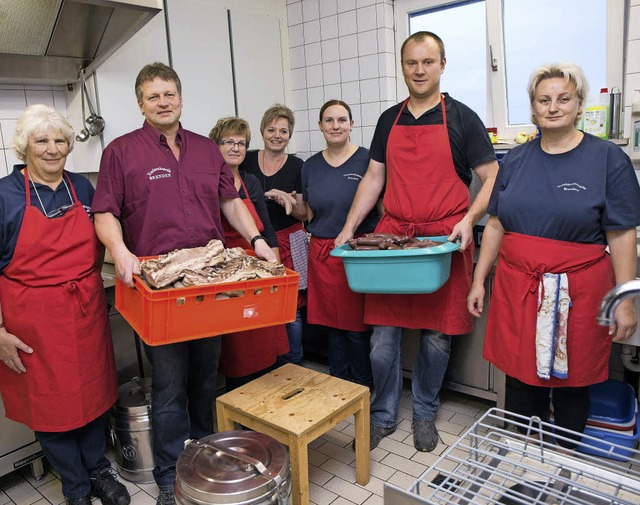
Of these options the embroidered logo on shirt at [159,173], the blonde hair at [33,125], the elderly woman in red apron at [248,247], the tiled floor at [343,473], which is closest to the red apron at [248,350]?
the elderly woman in red apron at [248,247]

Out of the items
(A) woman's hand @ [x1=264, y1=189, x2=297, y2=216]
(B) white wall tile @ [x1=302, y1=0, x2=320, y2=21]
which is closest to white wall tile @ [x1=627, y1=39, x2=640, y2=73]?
(A) woman's hand @ [x1=264, y1=189, x2=297, y2=216]

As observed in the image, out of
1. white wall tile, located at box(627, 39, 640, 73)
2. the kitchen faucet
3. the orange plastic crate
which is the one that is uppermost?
white wall tile, located at box(627, 39, 640, 73)

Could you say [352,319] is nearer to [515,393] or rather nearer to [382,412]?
[382,412]

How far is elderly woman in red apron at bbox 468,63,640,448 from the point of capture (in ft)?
5.36

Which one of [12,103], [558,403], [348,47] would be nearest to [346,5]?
[348,47]

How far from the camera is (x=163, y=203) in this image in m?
1.76

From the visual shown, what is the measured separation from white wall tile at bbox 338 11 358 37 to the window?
247 millimetres

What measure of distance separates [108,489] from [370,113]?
7.67ft

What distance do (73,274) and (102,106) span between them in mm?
1097

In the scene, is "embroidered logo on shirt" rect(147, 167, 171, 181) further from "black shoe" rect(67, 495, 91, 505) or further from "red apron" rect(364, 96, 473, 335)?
"black shoe" rect(67, 495, 91, 505)

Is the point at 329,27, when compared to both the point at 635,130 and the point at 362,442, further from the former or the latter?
the point at 362,442

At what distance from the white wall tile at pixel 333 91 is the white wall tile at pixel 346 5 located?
42 centimetres

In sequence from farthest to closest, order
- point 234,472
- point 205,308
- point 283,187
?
point 283,187, point 205,308, point 234,472

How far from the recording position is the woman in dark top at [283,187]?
2.56 m
